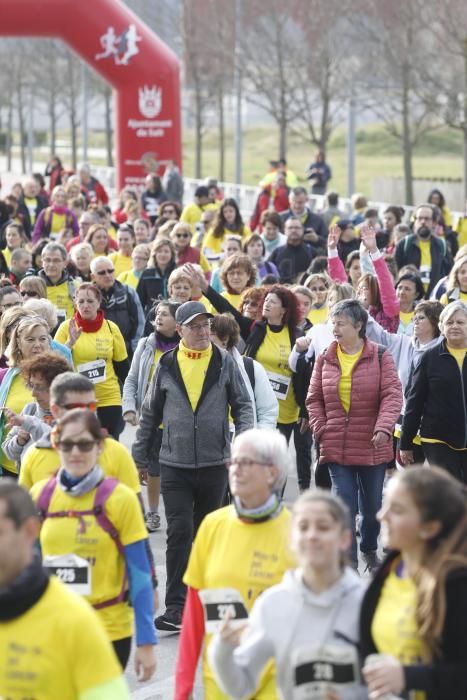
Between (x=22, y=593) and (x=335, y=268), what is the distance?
8.47m

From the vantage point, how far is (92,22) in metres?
27.0

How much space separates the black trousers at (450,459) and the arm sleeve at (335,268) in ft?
11.5

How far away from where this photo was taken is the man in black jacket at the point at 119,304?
1176cm

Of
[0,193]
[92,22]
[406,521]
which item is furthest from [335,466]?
[0,193]

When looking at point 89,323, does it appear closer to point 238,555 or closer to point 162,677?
point 162,677

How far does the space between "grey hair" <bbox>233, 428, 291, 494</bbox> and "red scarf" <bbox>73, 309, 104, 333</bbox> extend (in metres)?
5.39

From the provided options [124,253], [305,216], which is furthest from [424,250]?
[305,216]

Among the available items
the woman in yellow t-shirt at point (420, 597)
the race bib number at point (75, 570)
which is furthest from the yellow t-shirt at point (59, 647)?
the race bib number at point (75, 570)

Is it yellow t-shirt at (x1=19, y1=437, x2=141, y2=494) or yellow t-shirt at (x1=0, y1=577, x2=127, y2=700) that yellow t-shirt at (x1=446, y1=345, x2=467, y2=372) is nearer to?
yellow t-shirt at (x1=19, y1=437, x2=141, y2=494)

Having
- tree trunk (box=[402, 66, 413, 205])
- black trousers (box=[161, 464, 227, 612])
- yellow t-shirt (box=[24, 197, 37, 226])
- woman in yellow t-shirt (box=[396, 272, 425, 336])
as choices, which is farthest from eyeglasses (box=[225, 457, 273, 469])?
tree trunk (box=[402, 66, 413, 205])

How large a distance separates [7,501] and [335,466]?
4.99 meters

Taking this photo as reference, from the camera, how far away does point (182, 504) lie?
320 inches

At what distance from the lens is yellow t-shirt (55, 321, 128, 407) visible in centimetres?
1053

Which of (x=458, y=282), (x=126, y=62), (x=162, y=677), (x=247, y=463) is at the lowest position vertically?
(x=162, y=677)
